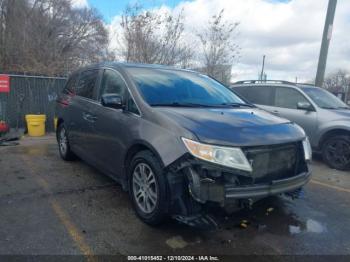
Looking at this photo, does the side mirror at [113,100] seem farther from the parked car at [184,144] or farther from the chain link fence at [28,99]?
the chain link fence at [28,99]

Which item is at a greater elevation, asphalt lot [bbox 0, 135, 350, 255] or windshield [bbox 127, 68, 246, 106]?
windshield [bbox 127, 68, 246, 106]

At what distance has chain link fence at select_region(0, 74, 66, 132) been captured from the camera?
30.7 ft

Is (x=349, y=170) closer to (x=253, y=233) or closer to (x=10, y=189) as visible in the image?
(x=253, y=233)

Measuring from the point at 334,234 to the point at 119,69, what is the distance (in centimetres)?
334

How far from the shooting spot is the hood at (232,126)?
2961 mm

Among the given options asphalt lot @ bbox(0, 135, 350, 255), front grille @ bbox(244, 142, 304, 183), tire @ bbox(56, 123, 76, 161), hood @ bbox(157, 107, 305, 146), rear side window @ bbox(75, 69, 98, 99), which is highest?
rear side window @ bbox(75, 69, 98, 99)

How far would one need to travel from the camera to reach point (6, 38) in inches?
668

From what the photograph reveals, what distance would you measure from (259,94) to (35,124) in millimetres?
6472

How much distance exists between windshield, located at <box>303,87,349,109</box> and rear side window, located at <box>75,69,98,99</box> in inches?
191

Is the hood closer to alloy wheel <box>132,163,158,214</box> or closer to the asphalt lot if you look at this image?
alloy wheel <box>132,163,158,214</box>

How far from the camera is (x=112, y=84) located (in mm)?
4309

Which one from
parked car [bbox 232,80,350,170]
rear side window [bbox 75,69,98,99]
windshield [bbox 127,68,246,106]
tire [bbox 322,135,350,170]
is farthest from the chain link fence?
tire [bbox 322,135,350,170]

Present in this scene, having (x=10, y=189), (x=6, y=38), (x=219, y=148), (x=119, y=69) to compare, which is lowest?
(x=10, y=189)

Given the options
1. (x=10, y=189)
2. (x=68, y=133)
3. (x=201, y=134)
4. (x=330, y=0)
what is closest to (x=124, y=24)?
(x=330, y=0)
